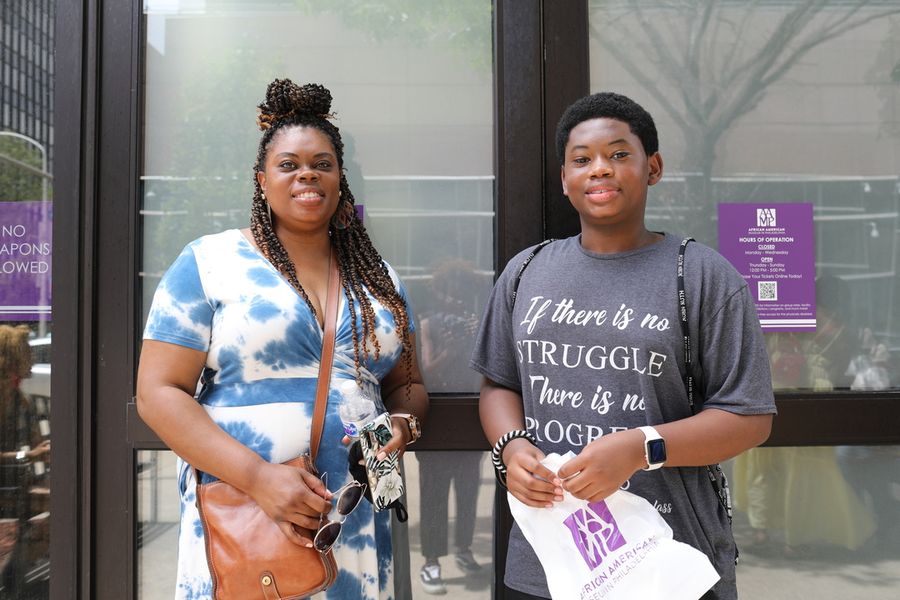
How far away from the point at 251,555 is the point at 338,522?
0.23m

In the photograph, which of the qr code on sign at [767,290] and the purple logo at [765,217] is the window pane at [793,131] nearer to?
the purple logo at [765,217]

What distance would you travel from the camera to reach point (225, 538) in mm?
1841

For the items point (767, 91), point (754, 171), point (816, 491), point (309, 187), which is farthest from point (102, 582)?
point (767, 91)

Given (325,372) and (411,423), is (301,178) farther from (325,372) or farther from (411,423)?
A: (411,423)

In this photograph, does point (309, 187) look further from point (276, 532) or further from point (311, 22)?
point (311, 22)

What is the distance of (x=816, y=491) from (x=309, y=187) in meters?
2.44

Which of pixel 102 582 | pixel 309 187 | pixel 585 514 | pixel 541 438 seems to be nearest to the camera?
pixel 585 514

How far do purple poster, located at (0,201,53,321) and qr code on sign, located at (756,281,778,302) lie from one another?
9.76ft

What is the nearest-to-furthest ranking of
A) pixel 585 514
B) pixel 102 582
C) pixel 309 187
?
pixel 585 514
pixel 309 187
pixel 102 582

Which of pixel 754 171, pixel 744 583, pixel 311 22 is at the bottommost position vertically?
pixel 744 583

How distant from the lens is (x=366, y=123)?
3047 mm

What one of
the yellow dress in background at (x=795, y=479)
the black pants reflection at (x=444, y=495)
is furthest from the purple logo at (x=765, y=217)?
the black pants reflection at (x=444, y=495)

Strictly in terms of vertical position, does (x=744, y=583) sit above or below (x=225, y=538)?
below

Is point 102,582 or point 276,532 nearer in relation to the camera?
point 276,532
